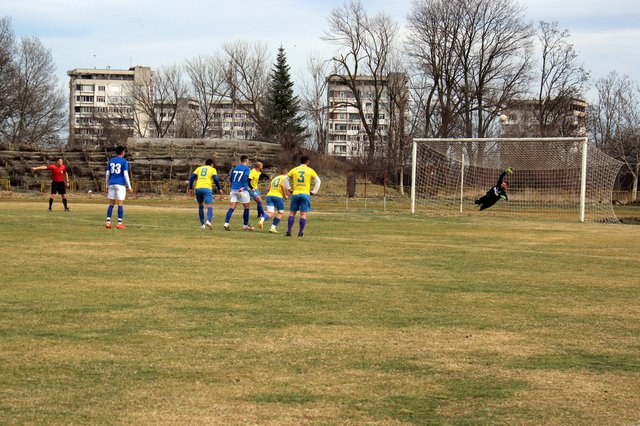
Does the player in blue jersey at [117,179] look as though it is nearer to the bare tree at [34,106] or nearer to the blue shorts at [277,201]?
the blue shorts at [277,201]

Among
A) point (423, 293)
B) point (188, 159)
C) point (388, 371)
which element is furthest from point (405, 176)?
point (388, 371)

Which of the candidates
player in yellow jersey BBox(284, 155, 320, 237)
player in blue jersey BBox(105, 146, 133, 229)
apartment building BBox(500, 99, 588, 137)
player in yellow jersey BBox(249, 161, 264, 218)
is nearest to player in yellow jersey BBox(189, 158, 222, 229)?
player in yellow jersey BBox(249, 161, 264, 218)

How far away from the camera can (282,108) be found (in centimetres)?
8312

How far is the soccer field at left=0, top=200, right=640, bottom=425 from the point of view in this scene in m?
5.79

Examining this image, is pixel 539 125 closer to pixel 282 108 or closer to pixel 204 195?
pixel 282 108

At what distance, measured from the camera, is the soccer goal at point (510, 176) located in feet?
143

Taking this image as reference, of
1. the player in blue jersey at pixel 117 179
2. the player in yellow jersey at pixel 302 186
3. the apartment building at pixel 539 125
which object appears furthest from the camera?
the apartment building at pixel 539 125

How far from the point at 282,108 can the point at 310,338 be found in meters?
76.0

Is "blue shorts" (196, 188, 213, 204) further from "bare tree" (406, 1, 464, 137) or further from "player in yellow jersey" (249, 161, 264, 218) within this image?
"bare tree" (406, 1, 464, 137)

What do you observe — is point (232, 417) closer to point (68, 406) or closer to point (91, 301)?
point (68, 406)

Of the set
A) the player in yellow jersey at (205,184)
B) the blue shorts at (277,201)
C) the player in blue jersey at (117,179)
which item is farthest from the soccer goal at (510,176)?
the player in blue jersey at (117,179)

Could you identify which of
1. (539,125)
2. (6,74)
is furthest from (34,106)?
(539,125)

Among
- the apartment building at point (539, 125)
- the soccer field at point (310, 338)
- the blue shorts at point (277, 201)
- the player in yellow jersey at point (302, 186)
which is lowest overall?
the soccer field at point (310, 338)

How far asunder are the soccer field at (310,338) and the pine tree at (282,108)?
2616 inches
